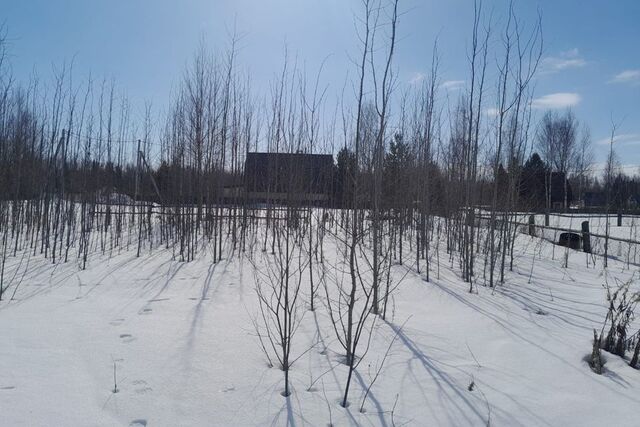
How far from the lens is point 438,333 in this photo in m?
3.64

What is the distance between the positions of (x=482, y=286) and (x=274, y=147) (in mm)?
3478

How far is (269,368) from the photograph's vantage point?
2768mm

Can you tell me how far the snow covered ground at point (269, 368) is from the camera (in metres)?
2.24

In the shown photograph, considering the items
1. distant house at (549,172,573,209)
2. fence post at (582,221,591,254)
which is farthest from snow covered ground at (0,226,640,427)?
distant house at (549,172,573,209)

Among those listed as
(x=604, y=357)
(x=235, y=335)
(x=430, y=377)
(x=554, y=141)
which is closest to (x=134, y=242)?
(x=235, y=335)

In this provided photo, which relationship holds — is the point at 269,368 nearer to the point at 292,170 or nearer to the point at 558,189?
the point at 292,170

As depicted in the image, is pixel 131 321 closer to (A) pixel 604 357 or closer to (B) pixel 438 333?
(B) pixel 438 333

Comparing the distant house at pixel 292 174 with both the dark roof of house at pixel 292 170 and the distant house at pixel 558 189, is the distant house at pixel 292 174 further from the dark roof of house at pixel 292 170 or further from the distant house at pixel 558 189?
the distant house at pixel 558 189

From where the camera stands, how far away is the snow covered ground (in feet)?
7.35

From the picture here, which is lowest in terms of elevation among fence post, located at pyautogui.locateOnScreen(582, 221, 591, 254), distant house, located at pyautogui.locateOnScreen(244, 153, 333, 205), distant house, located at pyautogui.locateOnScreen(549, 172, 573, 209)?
fence post, located at pyautogui.locateOnScreen(582, 221, 591, 254)

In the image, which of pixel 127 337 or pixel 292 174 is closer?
pixel 127 337

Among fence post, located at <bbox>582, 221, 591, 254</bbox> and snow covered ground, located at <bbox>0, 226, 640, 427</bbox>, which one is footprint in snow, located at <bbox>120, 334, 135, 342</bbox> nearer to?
snow covered ground, located at <bbox>0, 226, 640, 427</bbox>

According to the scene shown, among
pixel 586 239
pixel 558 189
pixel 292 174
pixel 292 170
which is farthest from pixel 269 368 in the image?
pixel 558 189

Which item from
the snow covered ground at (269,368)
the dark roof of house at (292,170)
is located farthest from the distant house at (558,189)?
the snow covered ground at (269,368)
